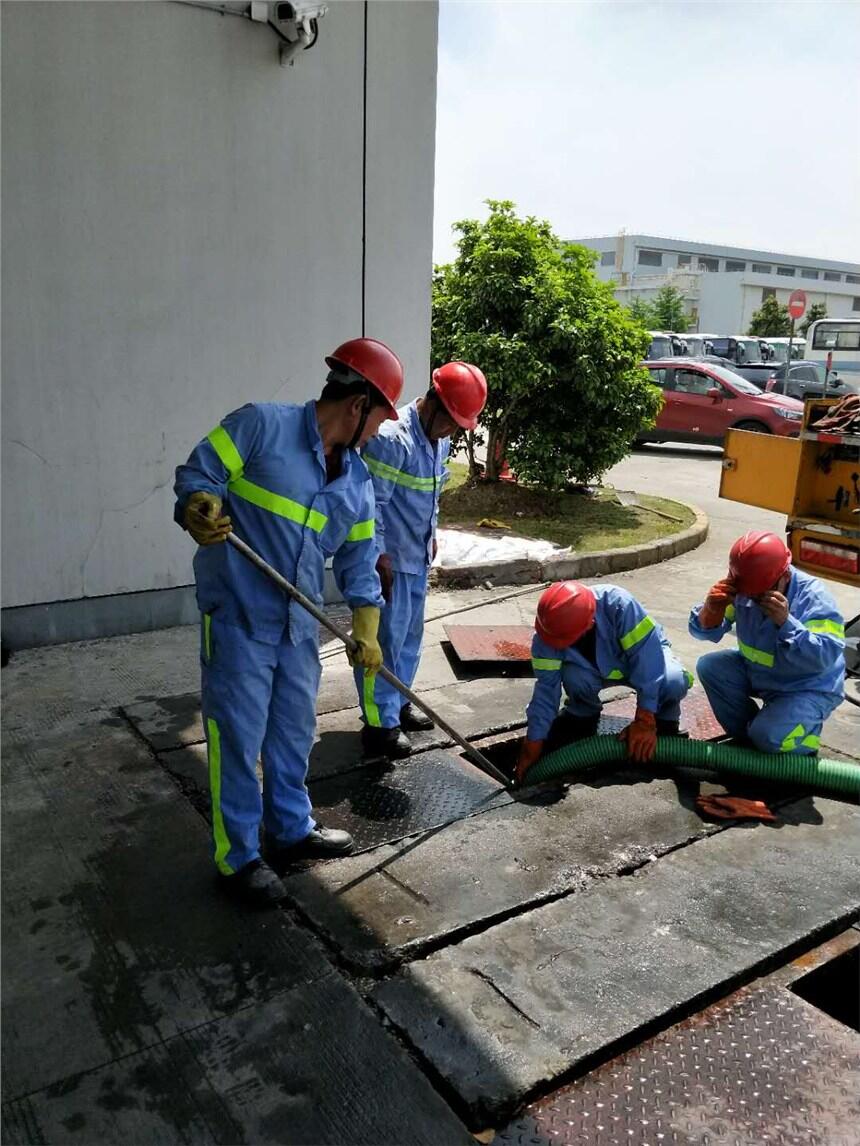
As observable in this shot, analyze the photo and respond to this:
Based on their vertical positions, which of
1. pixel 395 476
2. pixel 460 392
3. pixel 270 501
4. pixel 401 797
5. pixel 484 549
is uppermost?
pixel 460 392

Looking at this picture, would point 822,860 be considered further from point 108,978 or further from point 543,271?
point 543,271

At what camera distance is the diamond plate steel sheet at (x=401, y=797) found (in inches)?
128

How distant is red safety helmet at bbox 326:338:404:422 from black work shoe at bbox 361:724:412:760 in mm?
1588

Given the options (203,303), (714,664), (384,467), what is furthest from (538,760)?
(203,303)

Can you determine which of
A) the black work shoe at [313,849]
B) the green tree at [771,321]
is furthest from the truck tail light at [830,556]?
the green tree at [771,321]

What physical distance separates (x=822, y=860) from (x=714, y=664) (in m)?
1.05

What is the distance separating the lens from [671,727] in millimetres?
3908

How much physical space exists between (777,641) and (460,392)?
164cm

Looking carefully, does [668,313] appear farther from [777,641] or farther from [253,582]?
[253,582]

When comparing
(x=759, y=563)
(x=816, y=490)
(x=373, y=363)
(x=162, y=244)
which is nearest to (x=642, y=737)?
(x=759, y=563)

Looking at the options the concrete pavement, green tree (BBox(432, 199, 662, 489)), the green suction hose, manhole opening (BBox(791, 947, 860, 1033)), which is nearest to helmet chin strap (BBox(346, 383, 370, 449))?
the concrete pavement

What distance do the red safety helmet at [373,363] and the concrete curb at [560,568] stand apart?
3736 mm

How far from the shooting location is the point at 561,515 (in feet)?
27.8

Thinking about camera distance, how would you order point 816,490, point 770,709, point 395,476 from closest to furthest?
point 770,709 → point 395,476 → point 816,490
